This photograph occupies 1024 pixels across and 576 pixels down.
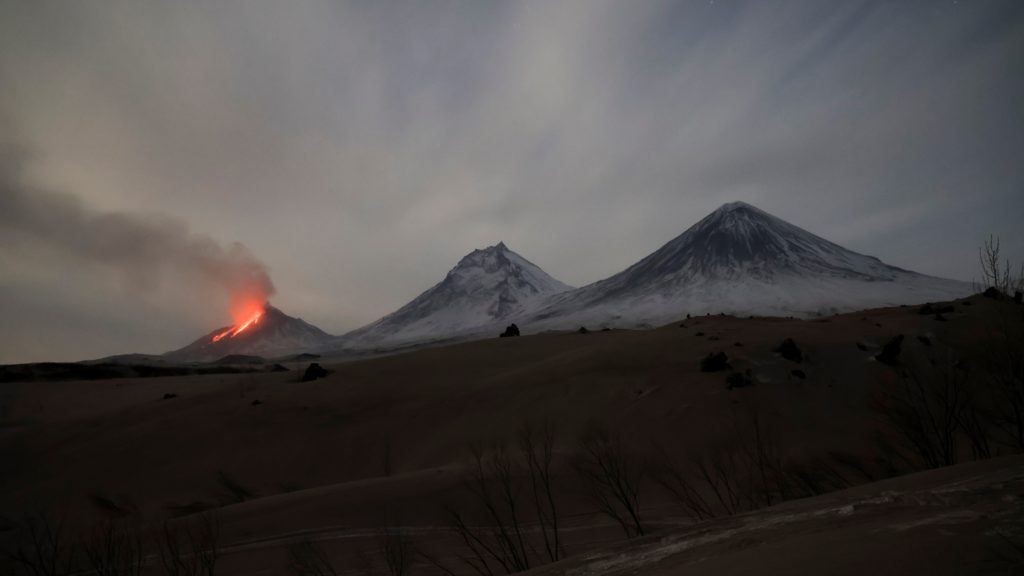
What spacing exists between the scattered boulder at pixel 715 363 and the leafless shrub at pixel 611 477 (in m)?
5.80

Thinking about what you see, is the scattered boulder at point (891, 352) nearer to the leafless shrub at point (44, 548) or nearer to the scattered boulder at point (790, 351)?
the scattered boulder at point (790, 351)

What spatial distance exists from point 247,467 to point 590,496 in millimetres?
12416

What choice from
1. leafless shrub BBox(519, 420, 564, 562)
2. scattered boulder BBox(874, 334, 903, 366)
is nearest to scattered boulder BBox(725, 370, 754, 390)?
scattered boulder BBox(874, 334, 903, 366)

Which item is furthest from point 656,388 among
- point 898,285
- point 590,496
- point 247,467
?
point 898,285

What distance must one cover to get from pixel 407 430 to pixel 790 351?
582 inches

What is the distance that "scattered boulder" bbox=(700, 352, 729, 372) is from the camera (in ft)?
62.5

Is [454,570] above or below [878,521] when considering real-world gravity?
below

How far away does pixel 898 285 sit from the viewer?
82438mm

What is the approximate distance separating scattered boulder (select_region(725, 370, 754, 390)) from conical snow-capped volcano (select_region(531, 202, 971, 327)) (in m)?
59.1

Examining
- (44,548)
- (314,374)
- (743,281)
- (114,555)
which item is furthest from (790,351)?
(743,281)

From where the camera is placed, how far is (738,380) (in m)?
17.8

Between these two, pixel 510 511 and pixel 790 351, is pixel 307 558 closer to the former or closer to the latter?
pixel 510 511

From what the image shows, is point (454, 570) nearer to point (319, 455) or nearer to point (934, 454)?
point (934, 454)

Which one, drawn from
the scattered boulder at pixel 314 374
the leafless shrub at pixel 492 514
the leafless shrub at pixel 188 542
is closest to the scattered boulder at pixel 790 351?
the leafless shrub at pixel 492 514
